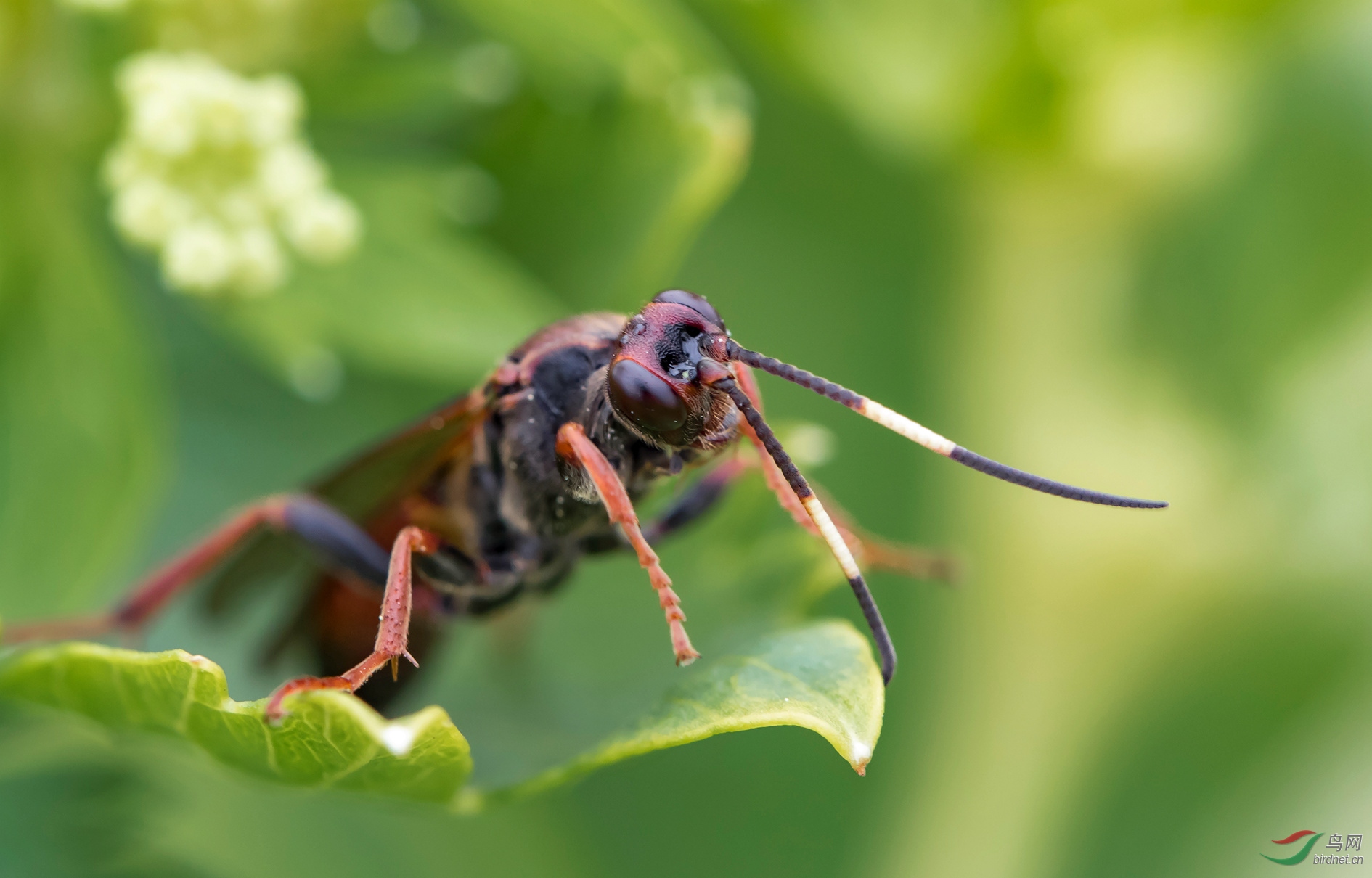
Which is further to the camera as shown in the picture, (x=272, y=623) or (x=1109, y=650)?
(x=1109, y=650)

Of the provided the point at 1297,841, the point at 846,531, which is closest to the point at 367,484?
the point at 846,531

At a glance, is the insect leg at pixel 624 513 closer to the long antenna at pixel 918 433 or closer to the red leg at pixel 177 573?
the long antenna at pixel 918 433

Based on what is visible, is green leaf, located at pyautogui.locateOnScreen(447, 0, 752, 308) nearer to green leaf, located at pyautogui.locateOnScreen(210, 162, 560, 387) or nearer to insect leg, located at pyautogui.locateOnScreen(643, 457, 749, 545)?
green leaf, located at pyautogui.locateOnScreen(210, 162, 560, 387)

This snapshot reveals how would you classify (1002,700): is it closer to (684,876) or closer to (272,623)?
(684,876)

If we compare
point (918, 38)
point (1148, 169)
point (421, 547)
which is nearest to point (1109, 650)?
point (1148, 169)

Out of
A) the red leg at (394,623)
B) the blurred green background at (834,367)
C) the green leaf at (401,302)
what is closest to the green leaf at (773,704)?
the red leg at (394,623)

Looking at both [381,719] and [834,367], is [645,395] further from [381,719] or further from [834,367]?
[834,367]

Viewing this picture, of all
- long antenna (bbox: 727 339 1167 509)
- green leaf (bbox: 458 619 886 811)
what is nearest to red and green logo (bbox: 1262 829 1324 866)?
long antenna (bbox: 727 339 1167 509)
